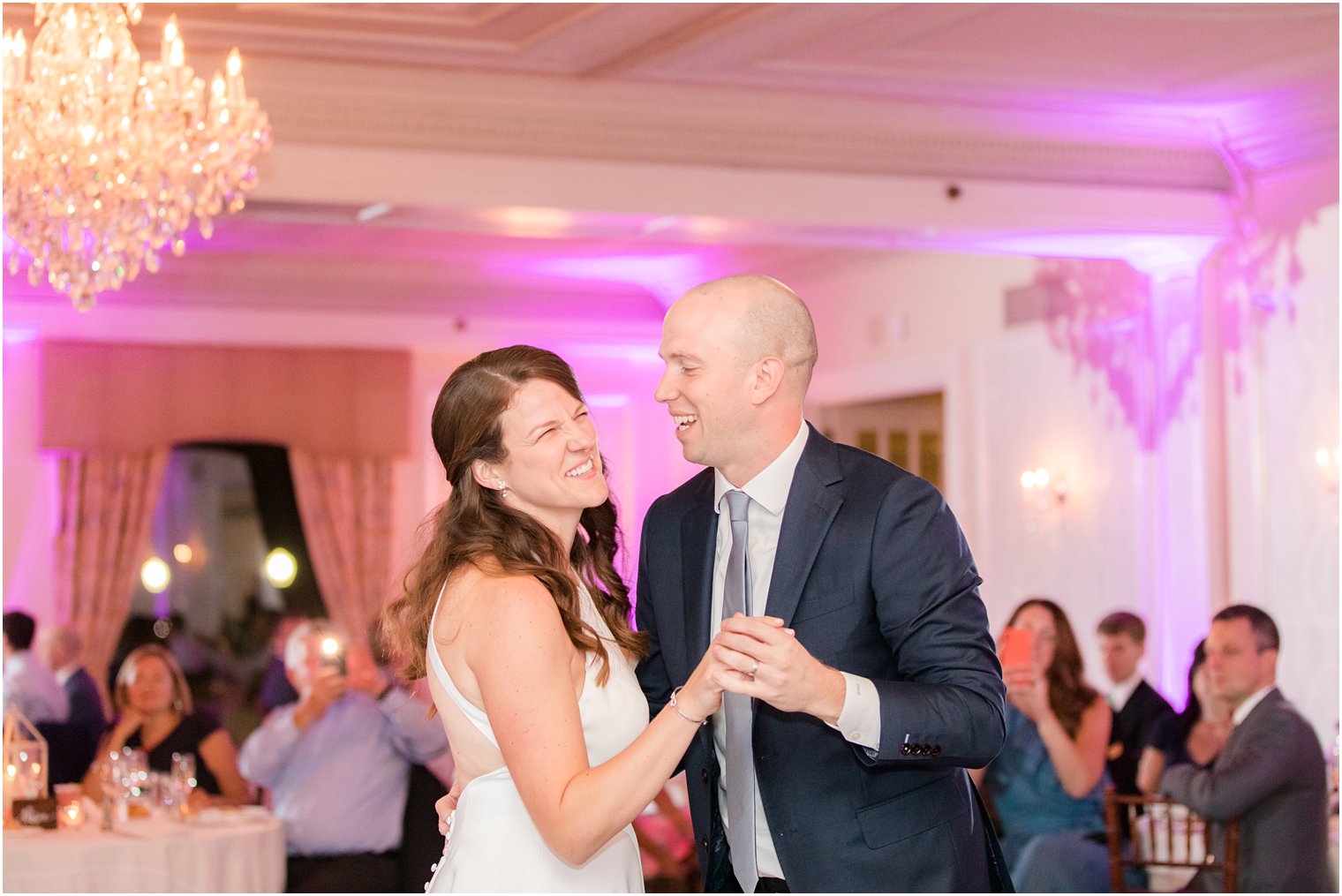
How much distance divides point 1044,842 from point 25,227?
4.03 meters

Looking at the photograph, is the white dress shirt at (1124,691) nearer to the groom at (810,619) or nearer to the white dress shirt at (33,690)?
the groom at (810,619)

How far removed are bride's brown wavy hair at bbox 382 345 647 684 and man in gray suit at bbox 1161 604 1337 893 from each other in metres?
3.14

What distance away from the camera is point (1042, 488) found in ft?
27.2

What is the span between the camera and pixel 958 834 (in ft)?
8.55

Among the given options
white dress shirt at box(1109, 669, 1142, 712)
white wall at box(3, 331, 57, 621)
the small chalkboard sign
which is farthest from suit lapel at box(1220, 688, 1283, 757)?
white wall at box(3, 331, 57, 621)

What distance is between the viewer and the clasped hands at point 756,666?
2.13 meters

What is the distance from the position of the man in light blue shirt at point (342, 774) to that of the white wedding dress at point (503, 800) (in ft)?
10.4

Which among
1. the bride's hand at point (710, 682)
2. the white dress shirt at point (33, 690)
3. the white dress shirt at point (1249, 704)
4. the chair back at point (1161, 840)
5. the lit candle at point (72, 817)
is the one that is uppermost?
the bride's hand at point (710, 682)

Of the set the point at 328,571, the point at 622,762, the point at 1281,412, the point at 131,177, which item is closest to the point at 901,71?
the point at 1281,412

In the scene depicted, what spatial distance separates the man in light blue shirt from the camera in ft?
18.4

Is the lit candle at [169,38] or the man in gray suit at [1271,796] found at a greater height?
the lit candle at [169,38]

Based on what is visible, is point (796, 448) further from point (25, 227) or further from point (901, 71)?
point (901, 71)

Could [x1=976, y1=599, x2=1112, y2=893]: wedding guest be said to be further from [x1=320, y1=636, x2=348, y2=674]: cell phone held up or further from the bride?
the bride

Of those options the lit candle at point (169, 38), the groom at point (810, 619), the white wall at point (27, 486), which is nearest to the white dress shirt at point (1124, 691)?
the groom at point (810, 619)
